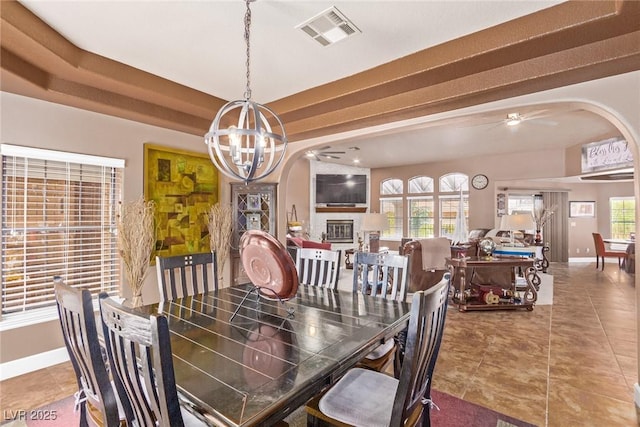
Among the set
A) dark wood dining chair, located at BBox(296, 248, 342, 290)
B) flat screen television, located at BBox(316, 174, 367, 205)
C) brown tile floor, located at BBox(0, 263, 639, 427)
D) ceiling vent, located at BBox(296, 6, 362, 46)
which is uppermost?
ceiling vent, located at BBox(296, 6, 362, 46)

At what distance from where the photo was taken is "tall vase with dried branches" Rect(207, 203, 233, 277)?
4.17 metres

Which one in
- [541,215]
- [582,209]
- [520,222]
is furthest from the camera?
[582,209]

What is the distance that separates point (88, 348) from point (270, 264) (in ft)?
2.86

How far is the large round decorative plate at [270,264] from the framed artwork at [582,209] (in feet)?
34.3

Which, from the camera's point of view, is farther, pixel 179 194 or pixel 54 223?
pixel 179 194

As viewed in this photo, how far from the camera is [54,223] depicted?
120 inches

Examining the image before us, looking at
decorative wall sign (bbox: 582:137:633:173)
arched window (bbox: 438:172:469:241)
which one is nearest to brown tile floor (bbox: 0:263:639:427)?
decorative wall sign (bbox: 582:137:633:173)

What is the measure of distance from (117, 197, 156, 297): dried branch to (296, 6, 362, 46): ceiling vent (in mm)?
2539

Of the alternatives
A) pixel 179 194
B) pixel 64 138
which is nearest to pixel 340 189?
pixel 179 194

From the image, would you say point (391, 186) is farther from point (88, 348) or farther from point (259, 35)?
point (88, 348)

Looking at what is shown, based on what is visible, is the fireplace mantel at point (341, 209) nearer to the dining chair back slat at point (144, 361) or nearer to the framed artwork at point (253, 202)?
the framed artwork at point (253, 202)

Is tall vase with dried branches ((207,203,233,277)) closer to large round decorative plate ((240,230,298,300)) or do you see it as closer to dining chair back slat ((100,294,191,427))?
large round decorative plate ((240,230,298,300))

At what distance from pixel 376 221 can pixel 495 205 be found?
13.6 feet

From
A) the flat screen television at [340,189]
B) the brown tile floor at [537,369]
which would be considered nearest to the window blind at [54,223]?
the brown tile floor at [537,369]
